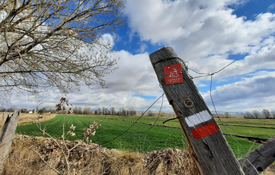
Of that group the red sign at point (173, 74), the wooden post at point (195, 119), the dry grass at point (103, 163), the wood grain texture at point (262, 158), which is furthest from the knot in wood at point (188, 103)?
the dry grass at point (103, 163)

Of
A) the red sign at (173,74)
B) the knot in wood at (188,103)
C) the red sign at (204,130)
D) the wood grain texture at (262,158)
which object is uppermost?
the red sign at (173,74)

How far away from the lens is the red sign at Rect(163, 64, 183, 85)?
52.6 inches

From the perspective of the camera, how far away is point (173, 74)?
1361mm

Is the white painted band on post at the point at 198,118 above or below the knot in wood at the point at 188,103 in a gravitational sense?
below

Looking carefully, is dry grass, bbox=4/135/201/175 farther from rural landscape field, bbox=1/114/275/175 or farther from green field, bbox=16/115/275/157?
green field, bbox=16/115/275/157

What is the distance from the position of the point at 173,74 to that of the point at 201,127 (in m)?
0.55

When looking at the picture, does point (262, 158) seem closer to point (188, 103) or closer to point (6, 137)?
point (188, 103)

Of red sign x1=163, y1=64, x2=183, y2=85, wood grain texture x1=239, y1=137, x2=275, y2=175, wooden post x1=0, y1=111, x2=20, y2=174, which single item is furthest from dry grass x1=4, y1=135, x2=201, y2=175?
red sign x1=163, y1=64, x2=183, y2=85

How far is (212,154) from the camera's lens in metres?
1.13

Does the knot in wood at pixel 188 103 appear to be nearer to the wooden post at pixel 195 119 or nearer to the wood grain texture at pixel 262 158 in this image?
A: the wooden post at pixel 195 119

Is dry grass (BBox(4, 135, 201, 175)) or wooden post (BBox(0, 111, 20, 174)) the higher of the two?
wooden post (BBox(0, 111, 20, 174))

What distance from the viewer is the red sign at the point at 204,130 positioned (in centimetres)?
118

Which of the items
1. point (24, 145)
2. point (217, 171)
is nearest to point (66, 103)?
point (217, 171)

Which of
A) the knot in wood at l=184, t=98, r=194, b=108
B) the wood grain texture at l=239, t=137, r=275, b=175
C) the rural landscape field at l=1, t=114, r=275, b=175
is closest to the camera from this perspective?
the knot in wood at l=184, t=98, r=194, b=108
